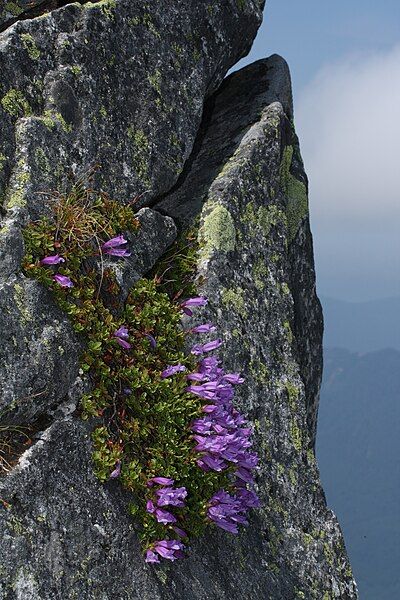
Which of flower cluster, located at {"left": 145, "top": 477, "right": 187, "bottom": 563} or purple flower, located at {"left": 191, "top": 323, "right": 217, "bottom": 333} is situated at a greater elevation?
purple flower, located at {"left": 191, "top": 323, "right": 217, "bottom": 333}

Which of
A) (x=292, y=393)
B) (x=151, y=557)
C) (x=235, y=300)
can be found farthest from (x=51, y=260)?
(x=292, y=393)

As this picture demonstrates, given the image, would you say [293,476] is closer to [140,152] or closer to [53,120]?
[140,152]

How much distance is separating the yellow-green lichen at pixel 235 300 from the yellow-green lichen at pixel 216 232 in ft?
1.87

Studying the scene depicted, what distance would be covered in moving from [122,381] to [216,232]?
3298 millimetres

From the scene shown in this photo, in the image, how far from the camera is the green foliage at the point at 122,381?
7.73 m

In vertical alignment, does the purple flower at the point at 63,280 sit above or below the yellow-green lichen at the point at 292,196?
below

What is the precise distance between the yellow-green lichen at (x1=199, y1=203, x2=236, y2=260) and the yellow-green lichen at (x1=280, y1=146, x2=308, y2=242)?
8.63 ft

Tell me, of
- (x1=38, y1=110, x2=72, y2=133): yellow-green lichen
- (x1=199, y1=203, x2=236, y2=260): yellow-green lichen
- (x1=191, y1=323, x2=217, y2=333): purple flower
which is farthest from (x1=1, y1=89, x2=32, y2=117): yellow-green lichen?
(x1=191, y1=323, x2=217, y2=333): purple flower

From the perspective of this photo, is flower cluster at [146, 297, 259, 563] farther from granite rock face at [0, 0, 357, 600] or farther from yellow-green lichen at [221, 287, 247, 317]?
yellow-green lichen at [221, 287, 247, 317]

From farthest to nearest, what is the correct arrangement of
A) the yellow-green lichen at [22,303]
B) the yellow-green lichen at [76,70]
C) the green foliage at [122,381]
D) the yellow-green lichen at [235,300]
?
1. the yellow-green lichen at [235,300]
2. the yellow-green lichen at [76,70]
3. the green foliage at [122,381]
4. the yellow-green lichen at [22,303]

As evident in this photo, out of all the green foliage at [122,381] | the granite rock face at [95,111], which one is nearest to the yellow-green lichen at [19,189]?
the granite rock face at [95,111]

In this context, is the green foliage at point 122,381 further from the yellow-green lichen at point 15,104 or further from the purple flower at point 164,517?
the yellow-green lichen at point 15,104

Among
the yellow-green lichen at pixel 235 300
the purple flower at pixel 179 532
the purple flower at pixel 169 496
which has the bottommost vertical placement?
the purple flower at pixel 179 532

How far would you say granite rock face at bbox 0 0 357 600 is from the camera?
719 cm
